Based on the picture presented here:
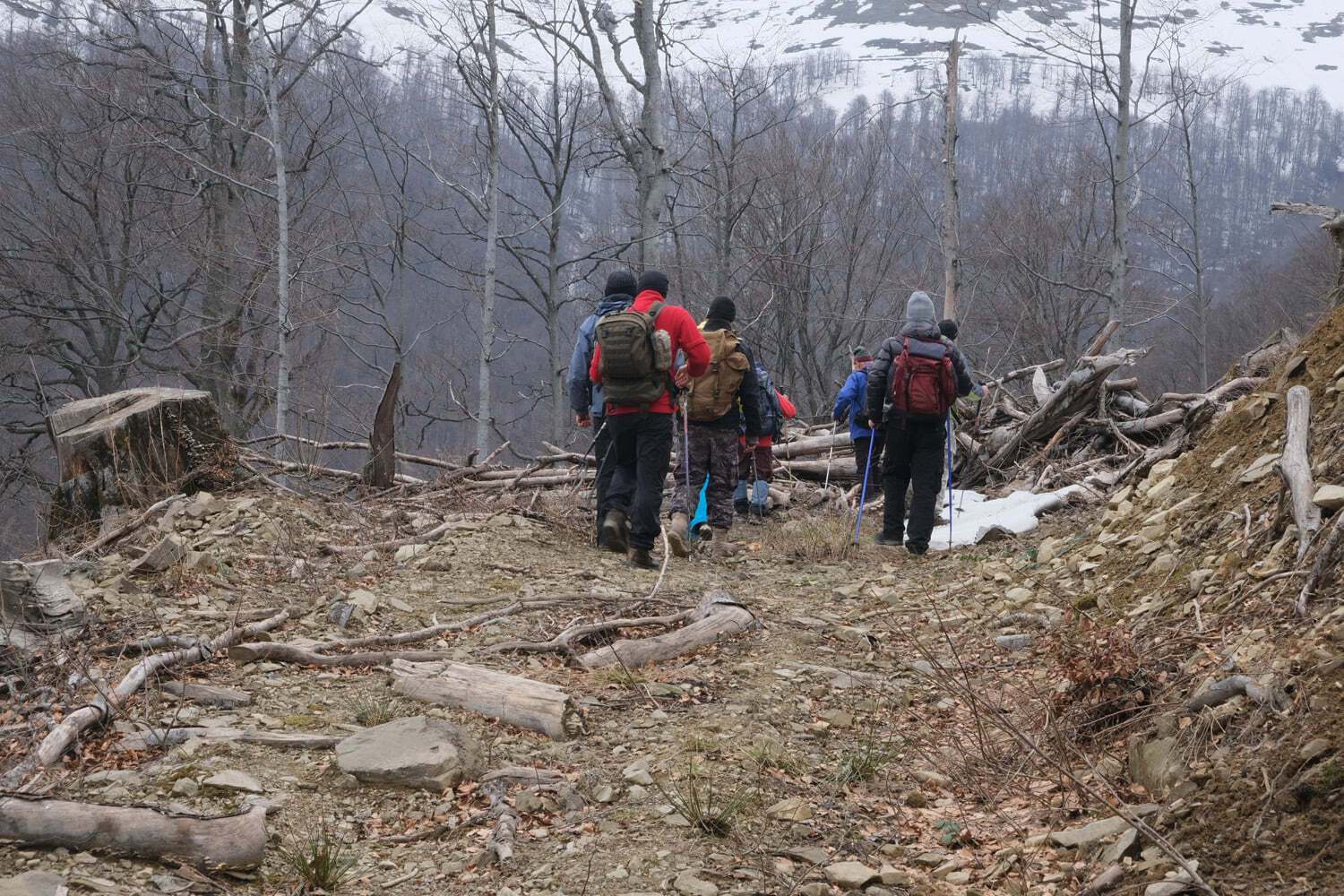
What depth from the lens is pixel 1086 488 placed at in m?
9.99

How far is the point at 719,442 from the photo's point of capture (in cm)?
900

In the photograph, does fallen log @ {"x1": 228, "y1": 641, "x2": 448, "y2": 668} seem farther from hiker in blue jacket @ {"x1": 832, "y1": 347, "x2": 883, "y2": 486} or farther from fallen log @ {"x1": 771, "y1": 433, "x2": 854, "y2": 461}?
fallen log @ {"x1": 771, "y1": 433, "x2": 854, "y2": 461}

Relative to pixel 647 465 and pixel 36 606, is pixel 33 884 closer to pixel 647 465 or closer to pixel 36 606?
pixel 36 606

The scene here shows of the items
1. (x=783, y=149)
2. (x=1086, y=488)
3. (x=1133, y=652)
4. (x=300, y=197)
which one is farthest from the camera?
(x=783, y=149)

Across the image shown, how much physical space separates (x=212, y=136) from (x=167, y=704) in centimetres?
1888

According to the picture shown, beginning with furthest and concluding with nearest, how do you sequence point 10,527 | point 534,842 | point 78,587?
1. point 10,527
2. point 78,587
3. point 534,842

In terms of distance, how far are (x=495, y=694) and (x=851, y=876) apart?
1911 mm

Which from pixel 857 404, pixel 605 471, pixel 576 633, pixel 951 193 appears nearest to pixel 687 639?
pixel 576 633

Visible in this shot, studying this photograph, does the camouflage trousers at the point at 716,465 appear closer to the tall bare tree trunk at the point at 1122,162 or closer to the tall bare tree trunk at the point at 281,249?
the tall bare tree trunk at the point at 281,249

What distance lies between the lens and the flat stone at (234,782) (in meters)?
3.31

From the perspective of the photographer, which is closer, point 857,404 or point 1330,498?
point 1330,498

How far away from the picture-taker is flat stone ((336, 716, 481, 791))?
345 centimetres

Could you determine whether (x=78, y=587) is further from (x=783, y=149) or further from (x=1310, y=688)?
(x=783, y=149)

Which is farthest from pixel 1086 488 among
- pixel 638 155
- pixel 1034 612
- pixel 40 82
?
pixel 40 82
